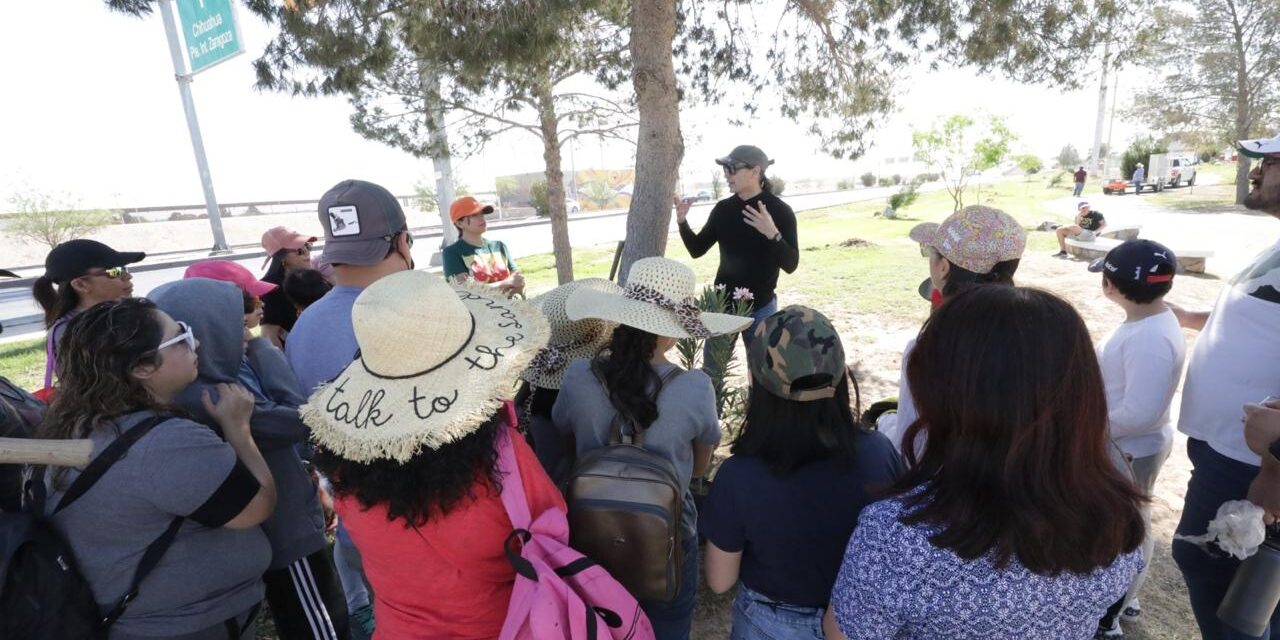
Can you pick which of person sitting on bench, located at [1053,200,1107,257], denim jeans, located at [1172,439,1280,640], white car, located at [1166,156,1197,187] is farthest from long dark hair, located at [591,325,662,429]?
white car, located at [1166,156,1197,187]

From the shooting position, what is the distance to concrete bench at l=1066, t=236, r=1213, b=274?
9445 millimetres

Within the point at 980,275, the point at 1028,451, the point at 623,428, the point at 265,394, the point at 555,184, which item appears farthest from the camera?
the point at 555,184

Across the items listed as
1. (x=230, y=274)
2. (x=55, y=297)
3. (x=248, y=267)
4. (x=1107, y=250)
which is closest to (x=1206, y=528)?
(x=230, y=274)

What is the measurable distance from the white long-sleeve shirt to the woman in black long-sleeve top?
5.83 feet

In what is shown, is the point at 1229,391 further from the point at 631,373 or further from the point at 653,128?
the point at 653,128

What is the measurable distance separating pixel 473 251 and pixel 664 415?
11.1 feet

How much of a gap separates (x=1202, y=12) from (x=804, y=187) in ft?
180

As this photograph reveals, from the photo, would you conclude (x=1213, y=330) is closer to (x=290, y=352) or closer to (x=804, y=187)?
(x=290, y=352)

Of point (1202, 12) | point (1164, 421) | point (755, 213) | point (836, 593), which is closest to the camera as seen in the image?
point (836, 593)

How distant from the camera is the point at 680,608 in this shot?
1846mm

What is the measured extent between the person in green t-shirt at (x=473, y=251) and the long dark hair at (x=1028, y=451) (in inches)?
153

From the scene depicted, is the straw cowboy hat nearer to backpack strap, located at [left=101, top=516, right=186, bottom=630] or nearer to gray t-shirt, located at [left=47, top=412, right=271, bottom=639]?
gray t-shirt, located at [left=47, top=412, right=271, bottom=639]

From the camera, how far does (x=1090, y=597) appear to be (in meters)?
1.11

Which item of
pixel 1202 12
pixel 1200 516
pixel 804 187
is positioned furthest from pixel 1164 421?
pixel 804 187
